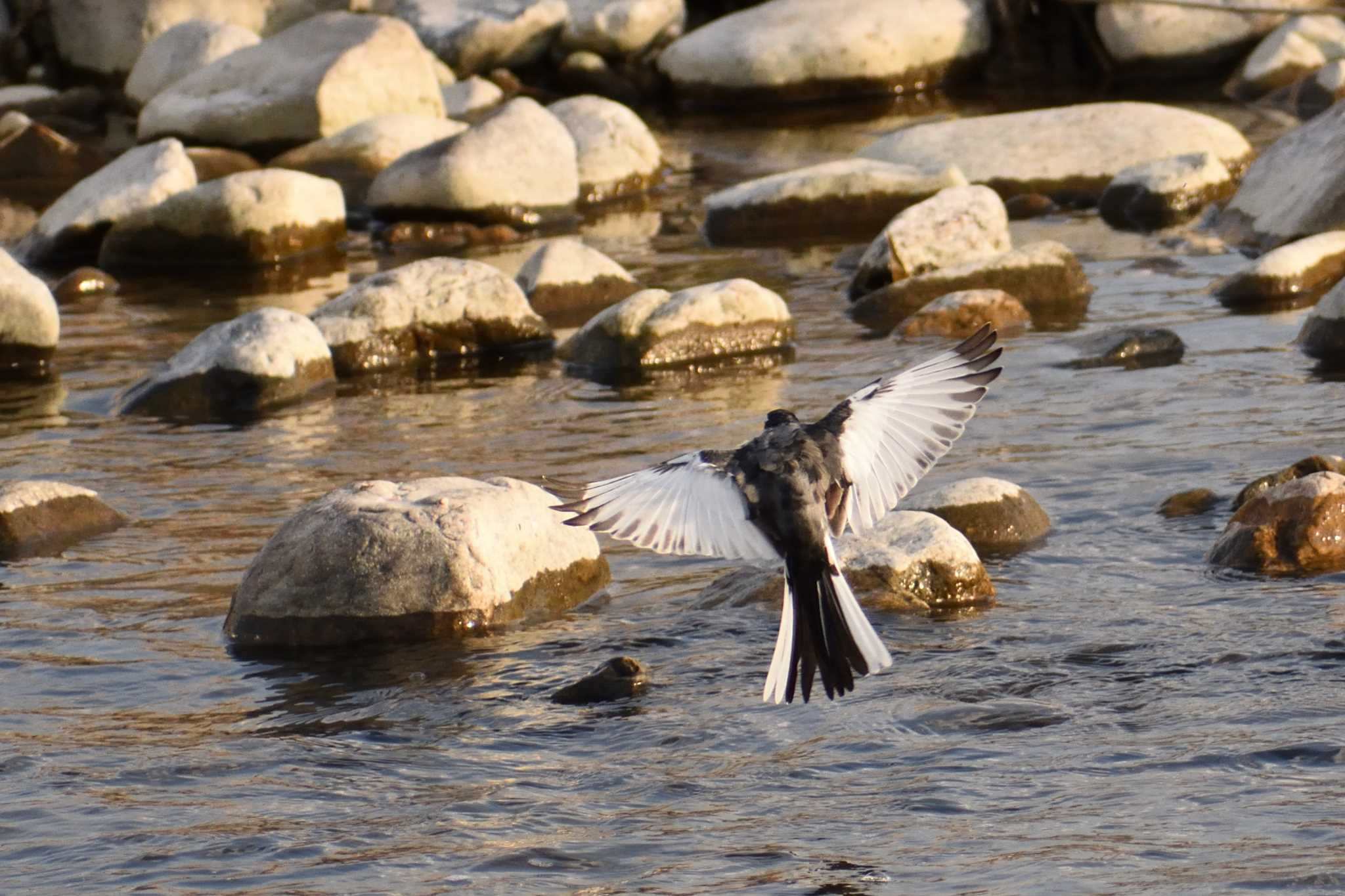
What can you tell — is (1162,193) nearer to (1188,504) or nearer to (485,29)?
(1188,504)

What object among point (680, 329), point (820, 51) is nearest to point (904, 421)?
point (680, 329)

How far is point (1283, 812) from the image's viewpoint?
5.20 meters

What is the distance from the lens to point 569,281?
539 inches

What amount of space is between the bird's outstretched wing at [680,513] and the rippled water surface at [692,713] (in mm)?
681

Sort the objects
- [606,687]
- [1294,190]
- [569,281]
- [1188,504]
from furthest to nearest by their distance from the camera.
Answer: [1294,190] → [569,281] → [1188,504] → [606,687]

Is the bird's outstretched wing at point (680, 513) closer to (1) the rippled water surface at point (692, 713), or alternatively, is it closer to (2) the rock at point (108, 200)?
(1) the rippled water surface at point (692, 713)

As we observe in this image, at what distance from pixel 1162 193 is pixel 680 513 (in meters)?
10.9

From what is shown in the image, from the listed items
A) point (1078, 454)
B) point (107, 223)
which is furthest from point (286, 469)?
point (107, 223)

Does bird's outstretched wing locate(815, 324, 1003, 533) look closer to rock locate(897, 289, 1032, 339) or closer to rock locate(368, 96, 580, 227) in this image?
rock locate(897, 289, 1032, 339)

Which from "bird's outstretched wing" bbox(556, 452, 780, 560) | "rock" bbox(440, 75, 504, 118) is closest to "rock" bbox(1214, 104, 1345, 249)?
"bird's outstretched wing" bbox(556, 452, 780, 560)

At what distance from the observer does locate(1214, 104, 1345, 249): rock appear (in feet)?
45.0

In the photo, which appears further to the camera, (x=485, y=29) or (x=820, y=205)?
(x=485, y=29)

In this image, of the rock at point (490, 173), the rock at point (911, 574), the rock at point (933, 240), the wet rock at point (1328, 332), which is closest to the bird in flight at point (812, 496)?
the rock at point (911, 574)

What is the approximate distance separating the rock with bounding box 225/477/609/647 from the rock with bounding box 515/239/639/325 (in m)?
6.02
